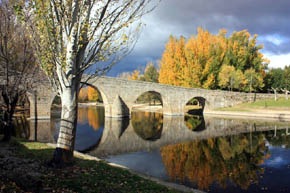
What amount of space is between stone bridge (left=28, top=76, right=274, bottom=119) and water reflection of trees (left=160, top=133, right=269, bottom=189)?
14128mm

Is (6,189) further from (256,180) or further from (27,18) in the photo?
(256,180)

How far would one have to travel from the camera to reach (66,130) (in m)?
6.69

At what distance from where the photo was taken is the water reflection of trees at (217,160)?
8461 mm

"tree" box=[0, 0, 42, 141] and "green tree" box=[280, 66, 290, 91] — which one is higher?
"green tree" box=[280, 66, 290, 91]

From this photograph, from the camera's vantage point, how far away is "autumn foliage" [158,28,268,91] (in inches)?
1518

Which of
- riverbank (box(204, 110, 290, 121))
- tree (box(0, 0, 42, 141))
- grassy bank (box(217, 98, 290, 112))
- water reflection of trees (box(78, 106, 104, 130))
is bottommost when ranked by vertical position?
water reflection of trees (box(78, 106, 104, 130))

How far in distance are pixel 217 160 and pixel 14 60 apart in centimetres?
1069

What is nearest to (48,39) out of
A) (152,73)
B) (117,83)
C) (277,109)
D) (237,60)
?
(117,83)

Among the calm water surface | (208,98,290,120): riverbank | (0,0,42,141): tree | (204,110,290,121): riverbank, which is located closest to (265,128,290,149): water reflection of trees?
the calm water surface

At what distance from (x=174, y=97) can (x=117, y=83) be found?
10346mm


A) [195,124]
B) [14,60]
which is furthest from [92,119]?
[14,60]

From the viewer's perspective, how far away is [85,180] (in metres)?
5.59

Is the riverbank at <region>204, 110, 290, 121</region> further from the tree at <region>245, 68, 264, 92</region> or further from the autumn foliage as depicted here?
the tree at <region>245, 68, 264, 92</region>

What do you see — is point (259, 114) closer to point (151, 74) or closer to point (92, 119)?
point (92, 119)
